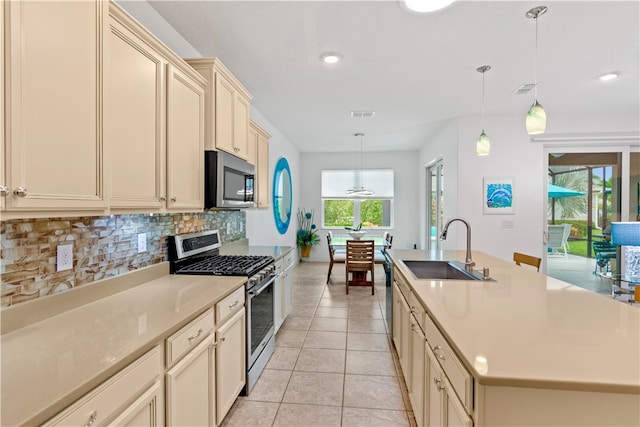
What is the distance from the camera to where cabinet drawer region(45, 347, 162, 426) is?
873mm

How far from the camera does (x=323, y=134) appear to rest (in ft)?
19.2

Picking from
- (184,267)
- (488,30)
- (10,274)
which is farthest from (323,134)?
(10,274)

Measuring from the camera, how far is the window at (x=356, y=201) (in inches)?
306

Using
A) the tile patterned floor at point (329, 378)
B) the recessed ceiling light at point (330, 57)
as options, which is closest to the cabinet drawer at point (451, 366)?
the tile patterned floor at point (329, 378)

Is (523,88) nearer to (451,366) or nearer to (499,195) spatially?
(499,195)

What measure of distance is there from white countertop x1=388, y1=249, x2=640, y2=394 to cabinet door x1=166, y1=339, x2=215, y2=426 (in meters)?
1.12

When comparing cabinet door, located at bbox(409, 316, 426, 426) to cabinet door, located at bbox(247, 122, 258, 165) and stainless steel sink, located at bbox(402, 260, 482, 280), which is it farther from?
cabinet door, located at bbox(247, 122, 258, 165)

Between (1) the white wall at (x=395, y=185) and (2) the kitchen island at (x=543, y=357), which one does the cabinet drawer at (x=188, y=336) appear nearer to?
Result: (2) the kitchen island at (x=543, y=357)

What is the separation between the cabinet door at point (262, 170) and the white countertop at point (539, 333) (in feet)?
7.51

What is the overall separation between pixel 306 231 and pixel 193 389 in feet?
20.1

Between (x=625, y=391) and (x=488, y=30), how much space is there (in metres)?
2.39

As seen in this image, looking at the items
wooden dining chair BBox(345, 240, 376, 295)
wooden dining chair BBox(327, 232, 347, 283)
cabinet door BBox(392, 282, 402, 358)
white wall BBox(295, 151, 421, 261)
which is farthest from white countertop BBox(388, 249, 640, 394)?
white wall BBox(295, 151, 421, 261)

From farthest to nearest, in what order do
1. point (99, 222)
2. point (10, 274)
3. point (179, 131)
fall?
point (179, 131)
point (99, 222)
point (10, 274)

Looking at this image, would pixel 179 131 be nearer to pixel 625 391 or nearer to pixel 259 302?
pixel 259 302
